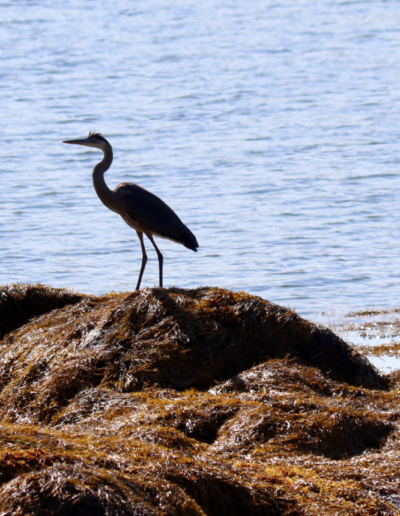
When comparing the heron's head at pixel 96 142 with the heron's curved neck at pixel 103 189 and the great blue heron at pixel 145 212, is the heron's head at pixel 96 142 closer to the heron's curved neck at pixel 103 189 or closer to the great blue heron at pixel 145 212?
the heron's curved neck at pixel 103 189

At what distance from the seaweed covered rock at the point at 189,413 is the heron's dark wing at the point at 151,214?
0.93m

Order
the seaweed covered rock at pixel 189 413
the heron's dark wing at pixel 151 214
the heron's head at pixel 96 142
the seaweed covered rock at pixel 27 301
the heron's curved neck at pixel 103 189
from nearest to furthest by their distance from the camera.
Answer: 1. the seaweed covered rock at pixel 189 413
2. the seaweed covered rock at pixel 27 301
3. the heron's dark wing at pixel 151 214
4. the heron's curved neck at pixel 103 189
5. the heron's head at pixel 96 142

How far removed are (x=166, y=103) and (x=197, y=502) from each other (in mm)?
16225

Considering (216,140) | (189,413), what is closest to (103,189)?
(189,413)

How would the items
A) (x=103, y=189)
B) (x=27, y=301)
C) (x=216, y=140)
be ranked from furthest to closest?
(x=216, y=140)
(x=103, y=189)
(x=27, y=301)

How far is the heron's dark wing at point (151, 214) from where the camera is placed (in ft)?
23.4

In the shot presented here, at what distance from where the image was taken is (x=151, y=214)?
714 cm

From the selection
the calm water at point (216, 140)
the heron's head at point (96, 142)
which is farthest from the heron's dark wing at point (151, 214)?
the calm water at point (216, 140)

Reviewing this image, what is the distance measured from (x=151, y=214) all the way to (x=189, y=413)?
9.54 feet

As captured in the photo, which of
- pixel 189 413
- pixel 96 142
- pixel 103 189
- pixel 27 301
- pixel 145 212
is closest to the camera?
pixel 189 413

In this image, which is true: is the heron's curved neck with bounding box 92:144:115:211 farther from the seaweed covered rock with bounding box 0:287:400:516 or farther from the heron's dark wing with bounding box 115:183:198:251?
the seaweed covered rock with bounding box 0:287:400:516

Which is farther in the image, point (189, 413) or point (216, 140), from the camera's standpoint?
point (216, 140)

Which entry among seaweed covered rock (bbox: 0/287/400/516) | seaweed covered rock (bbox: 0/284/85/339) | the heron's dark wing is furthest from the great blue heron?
seaweed covered rock (bbox: 0/287/400/516)

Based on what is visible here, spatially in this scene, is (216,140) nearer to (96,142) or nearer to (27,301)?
(96,142)
